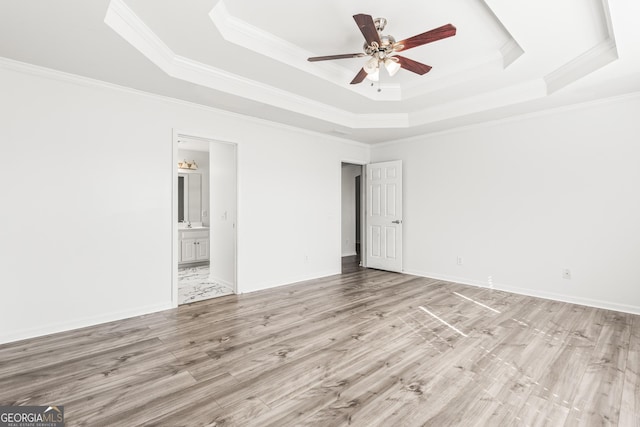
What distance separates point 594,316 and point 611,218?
4.04 feet

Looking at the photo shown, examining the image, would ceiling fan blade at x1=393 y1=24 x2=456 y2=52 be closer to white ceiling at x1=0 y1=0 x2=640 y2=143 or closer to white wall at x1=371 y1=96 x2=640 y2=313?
white ceiling at x1=0 y1=0 x2=640 y2=143

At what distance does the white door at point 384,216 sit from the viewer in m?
5.90

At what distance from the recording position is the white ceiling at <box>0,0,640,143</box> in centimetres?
241

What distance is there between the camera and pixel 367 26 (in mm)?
2340

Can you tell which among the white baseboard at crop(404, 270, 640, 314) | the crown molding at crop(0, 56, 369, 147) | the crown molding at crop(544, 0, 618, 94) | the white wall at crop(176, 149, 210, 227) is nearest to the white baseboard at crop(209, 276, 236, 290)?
the white wall at crop(176, 149, 210, 227)

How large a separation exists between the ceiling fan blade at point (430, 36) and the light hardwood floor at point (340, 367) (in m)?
2.60

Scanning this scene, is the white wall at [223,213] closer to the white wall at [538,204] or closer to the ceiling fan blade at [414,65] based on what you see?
the ceiling fan blade at [414,65]

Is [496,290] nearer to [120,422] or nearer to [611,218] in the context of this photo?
[611,218]

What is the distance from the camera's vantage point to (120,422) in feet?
5.95

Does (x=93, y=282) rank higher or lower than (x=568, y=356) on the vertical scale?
higher

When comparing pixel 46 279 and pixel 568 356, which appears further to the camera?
pixel 46 279

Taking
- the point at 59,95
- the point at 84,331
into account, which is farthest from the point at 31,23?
the point at 84,331

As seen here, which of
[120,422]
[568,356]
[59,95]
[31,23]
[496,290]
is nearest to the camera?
[120,422]

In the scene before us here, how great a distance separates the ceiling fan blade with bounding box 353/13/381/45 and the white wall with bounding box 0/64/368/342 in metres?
2.51
